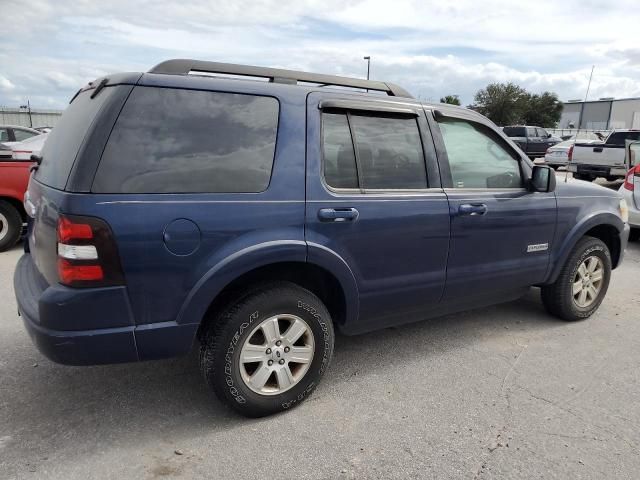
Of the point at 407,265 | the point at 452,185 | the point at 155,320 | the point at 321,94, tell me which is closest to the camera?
the point at 155,320

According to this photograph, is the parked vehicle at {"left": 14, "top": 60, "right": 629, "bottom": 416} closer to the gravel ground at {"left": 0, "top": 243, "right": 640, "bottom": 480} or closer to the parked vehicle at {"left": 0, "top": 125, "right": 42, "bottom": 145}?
the gravel ground at {"left": 0, "top": 243, "right": 640, "bottom": 480}

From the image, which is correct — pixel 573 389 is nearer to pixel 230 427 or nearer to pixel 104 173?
pixel 230 427

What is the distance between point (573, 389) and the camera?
129 inches

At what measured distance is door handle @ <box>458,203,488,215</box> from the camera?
3.41 metres

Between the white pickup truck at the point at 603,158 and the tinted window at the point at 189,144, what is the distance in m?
12.4

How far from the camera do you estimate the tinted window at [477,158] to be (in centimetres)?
353

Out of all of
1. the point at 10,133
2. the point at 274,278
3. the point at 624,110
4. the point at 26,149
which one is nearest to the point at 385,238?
the point at 274,278

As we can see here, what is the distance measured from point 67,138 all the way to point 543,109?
65.7 meters

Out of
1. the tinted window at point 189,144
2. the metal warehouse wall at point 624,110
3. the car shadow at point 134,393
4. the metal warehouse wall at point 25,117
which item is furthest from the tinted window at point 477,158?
the metal warehouse wall at point 624,110

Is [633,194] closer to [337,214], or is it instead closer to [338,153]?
[338,153]

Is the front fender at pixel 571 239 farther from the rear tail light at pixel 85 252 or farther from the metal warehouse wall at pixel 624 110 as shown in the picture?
the metal warehouse wall at pixel 624 110

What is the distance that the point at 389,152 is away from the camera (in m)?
3.24

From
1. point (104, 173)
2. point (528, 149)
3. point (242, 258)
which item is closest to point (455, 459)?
point (242, 258)

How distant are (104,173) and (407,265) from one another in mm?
1840
